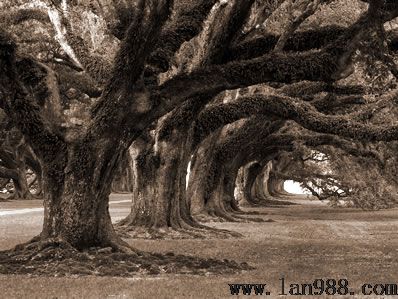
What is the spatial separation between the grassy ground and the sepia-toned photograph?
4 centimetres

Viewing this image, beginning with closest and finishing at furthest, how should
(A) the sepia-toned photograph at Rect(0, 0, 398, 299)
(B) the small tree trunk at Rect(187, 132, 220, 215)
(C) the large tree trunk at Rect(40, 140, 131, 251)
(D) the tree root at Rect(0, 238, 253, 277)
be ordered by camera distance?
(A) the sepia-toned photograph at Rect(0, 0, 398, 299), (D) the tree root at Rect(0, 238, 253, 277), (C) the large tree trunk at Rect(40, 140, 131, 251), (B) the small tree trunk at Rect(187, 132, 220, 215)

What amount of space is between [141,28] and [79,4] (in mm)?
5668

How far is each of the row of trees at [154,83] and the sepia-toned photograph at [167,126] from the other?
0.11 feet

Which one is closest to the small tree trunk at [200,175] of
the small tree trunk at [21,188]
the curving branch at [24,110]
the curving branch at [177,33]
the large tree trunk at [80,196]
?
the curving branch at [177,33]

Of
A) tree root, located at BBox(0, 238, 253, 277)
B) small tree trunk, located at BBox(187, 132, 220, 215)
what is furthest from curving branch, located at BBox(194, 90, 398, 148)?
small tree trunk, located at BBox(187, 132, 220, 215)

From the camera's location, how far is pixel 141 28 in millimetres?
12547

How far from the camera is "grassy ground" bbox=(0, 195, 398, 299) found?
934cm

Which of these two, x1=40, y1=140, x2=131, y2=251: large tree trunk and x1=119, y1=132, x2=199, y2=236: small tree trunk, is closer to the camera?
x1=40, y1=140, x2=131, y2=251: large tree trunk

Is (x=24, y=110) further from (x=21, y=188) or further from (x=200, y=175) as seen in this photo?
(x=21, y=188)

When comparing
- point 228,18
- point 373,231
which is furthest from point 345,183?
point 228,18

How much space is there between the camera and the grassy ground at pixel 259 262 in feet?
30.6

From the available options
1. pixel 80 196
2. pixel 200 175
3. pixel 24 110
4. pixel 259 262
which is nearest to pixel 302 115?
pixel 259 262

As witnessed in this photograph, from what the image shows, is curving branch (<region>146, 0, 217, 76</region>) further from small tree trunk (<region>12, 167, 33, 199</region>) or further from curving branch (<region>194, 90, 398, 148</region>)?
small tree trunk (<region>12, 167, 33, 199</region>)

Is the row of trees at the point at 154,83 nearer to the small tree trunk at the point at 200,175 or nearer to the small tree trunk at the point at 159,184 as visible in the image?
the small tree trunk at the point at 159,184
